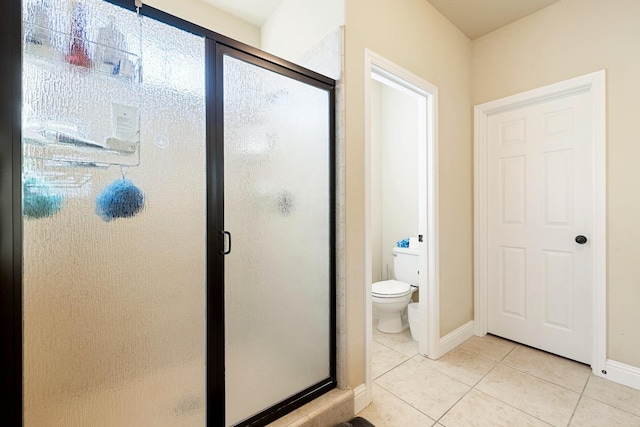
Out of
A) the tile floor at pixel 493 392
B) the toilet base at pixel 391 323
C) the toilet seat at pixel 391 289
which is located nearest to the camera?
the tile floor at pixel 493 392

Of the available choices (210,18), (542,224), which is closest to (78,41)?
(210,18)

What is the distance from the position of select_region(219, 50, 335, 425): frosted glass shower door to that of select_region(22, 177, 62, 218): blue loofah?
1.90ft

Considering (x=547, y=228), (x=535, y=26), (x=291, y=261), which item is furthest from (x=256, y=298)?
(x=535, y=26)

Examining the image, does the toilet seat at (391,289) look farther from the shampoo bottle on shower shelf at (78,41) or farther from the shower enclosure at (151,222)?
the shampoo bottle on shower shelf at (78,41)

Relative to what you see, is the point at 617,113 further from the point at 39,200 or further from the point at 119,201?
the point at 39,200

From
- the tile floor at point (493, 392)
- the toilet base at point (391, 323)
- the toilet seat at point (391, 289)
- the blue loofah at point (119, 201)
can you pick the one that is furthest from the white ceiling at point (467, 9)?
the tile floor at point (493, 392)

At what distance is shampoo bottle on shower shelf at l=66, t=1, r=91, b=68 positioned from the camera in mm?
953

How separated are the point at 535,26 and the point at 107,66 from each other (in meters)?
3.04

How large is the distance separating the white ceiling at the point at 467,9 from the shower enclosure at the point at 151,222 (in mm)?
1235

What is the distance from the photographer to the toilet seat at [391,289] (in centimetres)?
249

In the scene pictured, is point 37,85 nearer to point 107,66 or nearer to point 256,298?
point 107,66

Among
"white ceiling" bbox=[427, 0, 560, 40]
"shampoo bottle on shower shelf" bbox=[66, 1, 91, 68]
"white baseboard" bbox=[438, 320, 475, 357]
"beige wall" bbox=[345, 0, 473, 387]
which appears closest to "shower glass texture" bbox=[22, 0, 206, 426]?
"shampoo bottle on shower shelf" bbox=[66, 1, 91, 68]

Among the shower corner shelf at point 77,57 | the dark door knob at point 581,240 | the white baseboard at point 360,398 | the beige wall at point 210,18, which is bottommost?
the white baseboard at point 360,398

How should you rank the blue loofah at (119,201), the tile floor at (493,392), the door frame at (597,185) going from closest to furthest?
the blue loofah at (119,201) < the tile floor at (493,392) < the door frame at (597,185)
